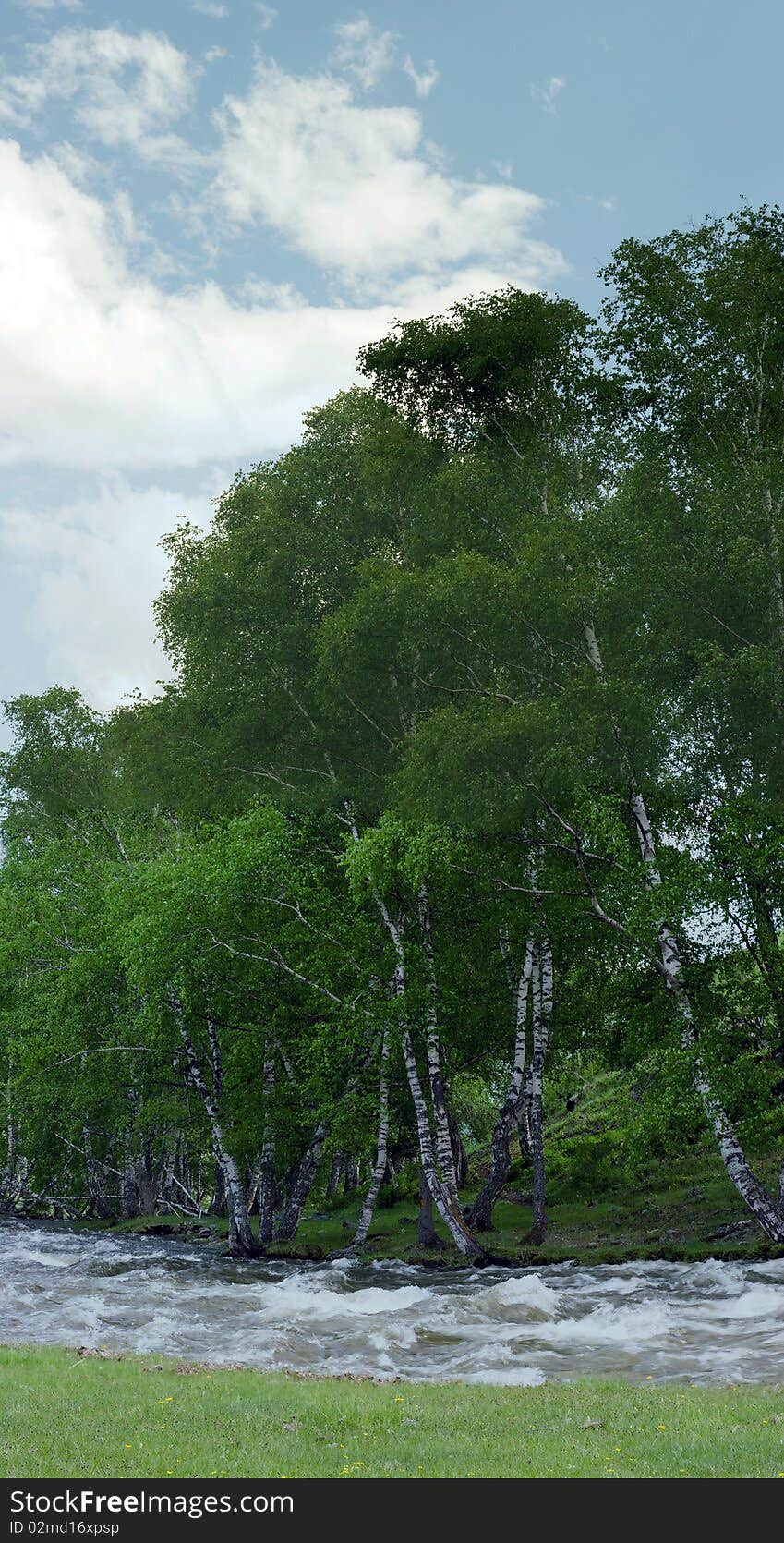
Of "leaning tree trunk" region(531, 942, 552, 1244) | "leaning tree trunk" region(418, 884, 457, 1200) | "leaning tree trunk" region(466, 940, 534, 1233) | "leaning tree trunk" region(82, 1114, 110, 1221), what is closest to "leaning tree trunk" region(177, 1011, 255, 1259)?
"leaning tree trunk" region(418, 884, 457, 1200)

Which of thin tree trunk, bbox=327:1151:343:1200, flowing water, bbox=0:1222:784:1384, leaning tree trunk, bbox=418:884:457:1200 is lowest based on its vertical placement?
flowing water, bbox=0:1222:784:1384

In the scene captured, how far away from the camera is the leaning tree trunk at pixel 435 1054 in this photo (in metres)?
30.4

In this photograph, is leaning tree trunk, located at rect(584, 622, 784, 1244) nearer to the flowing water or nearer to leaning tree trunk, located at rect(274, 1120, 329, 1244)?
the flowing water

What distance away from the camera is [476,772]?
2698 cm

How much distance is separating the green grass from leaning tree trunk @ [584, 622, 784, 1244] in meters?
10.3

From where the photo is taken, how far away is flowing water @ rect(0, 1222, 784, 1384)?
17562 millimetres

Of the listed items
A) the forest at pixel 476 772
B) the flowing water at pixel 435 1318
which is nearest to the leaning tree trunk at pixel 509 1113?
the forest at pixel 476 772

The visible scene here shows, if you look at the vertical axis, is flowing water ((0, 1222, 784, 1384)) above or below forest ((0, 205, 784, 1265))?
below

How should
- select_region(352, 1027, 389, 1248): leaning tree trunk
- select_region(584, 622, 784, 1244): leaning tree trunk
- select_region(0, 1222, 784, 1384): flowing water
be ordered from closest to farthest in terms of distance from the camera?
1. select_region(0, 1222, 784, 1384): flowing water
2. select_region(584, 622, 784, 1244): leaning tree trunk
3. select_region(352, 1027, 389, 1248): leaning tree trunk

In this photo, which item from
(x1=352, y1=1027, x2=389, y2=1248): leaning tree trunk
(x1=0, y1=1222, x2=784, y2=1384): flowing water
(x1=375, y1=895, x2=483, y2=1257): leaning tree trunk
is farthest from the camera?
(x1=352, y1=1027, x2=389, y2=1248): leaning tree trunk

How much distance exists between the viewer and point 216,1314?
23016 millimetres

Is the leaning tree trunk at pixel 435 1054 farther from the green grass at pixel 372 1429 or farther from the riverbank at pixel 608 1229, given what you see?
the green grass at pixel 372 1429
